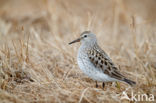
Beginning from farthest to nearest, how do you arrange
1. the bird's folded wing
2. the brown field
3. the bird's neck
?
the bird's neck
the bird's folded wing
the brown field

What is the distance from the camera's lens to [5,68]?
512 centimetres

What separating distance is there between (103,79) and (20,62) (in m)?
1.73

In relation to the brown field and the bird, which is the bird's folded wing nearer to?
the bird

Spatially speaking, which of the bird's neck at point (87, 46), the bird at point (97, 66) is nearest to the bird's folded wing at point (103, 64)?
the bird at point (97, 66)

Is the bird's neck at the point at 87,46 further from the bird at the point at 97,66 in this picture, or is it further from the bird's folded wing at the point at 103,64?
the bird's folded wing at the point at 103,64

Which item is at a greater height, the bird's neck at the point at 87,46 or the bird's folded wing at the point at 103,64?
the bird's neck at the point at 87,46

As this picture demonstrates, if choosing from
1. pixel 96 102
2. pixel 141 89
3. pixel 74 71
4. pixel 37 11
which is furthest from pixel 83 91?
pixel 37 11

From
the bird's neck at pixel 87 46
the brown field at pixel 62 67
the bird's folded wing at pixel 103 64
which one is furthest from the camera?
the bird's neck at pixel 87 46

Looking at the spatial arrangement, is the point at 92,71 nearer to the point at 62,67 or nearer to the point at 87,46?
the point at 87,46

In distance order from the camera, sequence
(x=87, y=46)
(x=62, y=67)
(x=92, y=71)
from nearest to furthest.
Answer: (x=92, y=71) → (x=87, y=46) → (x=62, y=67)

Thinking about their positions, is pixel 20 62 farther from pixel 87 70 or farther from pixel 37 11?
pixel 37 11

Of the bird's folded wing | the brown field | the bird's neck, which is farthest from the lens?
the bird's neck

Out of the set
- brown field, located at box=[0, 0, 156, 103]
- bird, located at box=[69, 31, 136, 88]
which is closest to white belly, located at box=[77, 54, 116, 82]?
bird, located at box=[69, 31, 136, 88]

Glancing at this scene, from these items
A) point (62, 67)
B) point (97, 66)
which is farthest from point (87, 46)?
point (62, 67)
